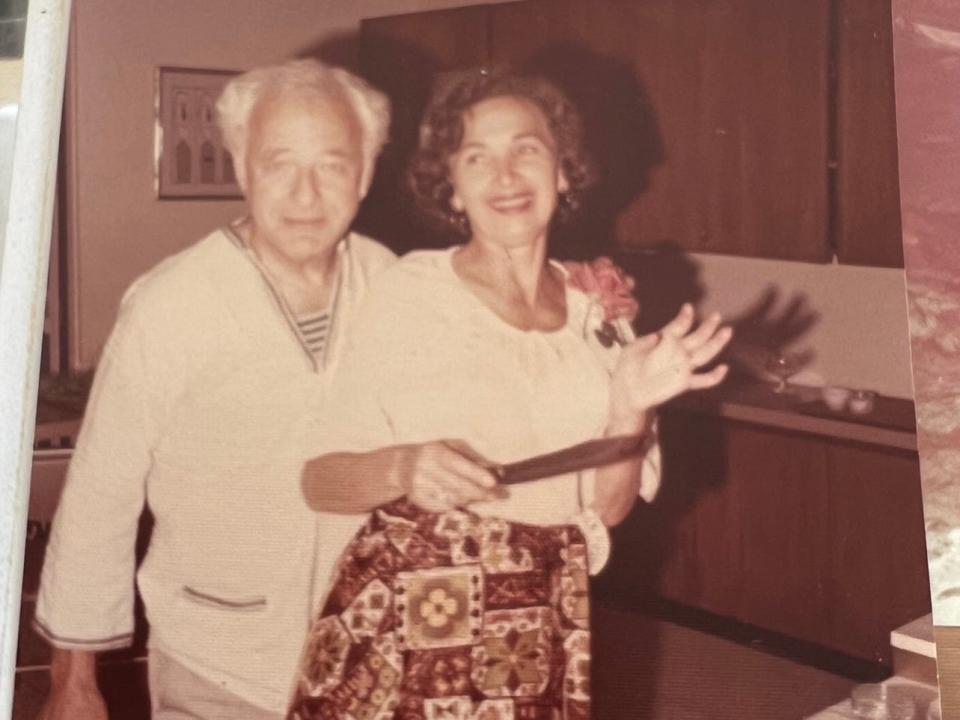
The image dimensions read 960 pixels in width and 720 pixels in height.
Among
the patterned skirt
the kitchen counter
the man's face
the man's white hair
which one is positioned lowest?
the patterned skirt

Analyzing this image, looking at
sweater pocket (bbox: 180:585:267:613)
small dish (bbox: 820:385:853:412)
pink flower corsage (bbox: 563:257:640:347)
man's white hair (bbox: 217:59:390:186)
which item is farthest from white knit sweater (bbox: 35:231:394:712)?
small dish (bbox: 820:385:853:412)

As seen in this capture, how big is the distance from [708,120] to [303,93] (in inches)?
20.1

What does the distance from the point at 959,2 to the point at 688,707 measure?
0.97m

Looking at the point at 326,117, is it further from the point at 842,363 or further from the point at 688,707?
the point at 688,707

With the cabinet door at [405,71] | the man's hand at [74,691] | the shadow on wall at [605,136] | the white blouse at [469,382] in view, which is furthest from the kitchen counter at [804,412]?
the man's hand at [74,691]

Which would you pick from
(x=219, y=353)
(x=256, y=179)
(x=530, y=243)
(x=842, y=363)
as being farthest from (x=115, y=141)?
(x=842, y=363)

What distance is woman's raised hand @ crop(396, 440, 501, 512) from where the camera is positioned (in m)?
1.25

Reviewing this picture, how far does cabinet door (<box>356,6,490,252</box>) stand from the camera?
1.27 meters

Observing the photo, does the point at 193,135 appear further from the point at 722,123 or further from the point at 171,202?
the point at 722,123

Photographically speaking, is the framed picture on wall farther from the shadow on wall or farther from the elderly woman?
the shadow on wall

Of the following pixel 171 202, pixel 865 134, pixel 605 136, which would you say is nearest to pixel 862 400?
pixel 865 134

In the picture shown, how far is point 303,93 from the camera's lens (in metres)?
1.28

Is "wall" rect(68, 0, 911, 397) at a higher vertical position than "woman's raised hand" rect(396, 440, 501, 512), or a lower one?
higher

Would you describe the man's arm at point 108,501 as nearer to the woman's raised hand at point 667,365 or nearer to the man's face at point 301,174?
the man's face at point 301,174
